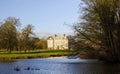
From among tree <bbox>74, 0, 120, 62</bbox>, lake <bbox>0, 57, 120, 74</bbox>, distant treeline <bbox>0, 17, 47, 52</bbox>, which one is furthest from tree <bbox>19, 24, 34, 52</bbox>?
lake <bbox>0, 57, 120, 74</bbox>

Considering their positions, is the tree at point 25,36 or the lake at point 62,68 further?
the tree at point 25,36

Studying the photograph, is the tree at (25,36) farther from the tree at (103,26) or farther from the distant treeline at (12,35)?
the tree at (103,26)

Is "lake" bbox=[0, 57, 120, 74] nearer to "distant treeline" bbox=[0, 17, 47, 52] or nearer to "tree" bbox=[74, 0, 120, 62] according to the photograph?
"tree" bbox=[74, 0, 120, 62]

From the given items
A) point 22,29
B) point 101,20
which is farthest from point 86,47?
point 22,29

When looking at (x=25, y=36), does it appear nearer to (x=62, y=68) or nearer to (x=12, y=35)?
(x=12, y=35)

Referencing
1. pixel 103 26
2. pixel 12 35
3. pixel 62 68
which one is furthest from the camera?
pixel 12 35

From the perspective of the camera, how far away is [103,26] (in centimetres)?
4853

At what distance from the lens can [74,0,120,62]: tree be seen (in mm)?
47594

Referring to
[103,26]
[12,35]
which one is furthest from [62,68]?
[12,35]

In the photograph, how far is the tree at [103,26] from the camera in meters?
47.6

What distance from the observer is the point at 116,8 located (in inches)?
1885

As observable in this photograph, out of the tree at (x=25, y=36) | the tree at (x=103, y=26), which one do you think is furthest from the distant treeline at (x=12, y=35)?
the tree at (x=103, y=26)

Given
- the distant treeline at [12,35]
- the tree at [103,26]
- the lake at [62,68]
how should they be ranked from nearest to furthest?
the lake at [62,68]
the tree at [103,26]
the distant treeline at [12,35]

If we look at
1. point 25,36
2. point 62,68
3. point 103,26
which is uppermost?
point 25,36
